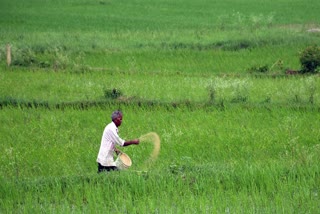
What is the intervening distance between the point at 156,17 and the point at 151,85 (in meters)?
15.3

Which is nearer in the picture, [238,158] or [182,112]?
[238,158]

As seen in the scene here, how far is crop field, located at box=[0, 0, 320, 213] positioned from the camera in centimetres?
956

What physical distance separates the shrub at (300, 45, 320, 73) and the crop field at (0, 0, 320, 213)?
1.09ft

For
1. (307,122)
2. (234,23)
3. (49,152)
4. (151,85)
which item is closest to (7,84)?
(151,85)

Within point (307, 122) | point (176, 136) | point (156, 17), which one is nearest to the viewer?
point (176, 136)

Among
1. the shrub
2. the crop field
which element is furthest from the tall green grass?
the shrub

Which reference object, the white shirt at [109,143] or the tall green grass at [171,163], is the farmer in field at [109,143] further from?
the tall green grass at [171,163]

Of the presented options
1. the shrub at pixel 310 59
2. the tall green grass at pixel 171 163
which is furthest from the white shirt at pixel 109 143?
the shrub at pixel 310 59

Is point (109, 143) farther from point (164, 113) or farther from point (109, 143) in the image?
point (164, 113)

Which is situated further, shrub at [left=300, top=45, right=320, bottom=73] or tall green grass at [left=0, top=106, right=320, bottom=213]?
shrub at [left=300, top=45, right=320, bottom=73]

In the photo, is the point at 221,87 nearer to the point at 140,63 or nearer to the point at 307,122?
the point at 307,122

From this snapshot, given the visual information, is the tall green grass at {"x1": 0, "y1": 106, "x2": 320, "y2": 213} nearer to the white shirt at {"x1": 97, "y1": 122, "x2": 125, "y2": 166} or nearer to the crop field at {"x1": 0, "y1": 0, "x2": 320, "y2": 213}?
the crop field at {"x1": 0, "y1": 0, "x2": 320, "y2": 213}

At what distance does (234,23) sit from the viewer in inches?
1156

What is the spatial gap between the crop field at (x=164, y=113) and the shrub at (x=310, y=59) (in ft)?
1.09
